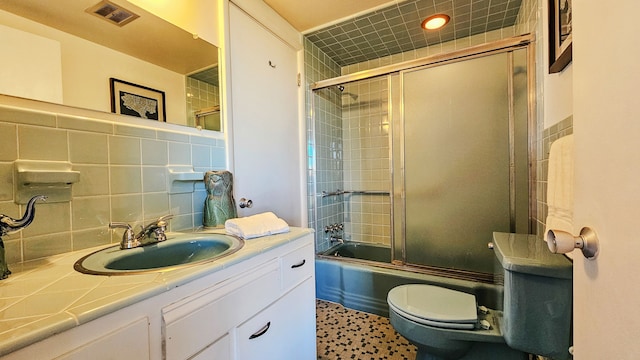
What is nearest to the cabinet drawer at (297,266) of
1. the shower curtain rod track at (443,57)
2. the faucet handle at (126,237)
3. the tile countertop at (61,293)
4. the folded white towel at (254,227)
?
the folded white towel at (254,227)

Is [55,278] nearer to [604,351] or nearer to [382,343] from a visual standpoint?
[604,351]

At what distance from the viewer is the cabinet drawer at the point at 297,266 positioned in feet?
3.46

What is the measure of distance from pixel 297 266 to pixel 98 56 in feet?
3.83

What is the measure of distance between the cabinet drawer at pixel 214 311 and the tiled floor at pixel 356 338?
0.82 m

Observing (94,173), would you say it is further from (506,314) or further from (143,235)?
(506,314)

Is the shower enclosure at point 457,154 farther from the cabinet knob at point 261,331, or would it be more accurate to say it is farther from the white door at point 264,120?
the cabinet knob at point 261,331

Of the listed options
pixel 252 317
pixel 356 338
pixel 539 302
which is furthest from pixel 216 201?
pixel 539 302

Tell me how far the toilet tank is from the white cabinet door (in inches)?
31.7

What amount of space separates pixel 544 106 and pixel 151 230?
6.66 ft

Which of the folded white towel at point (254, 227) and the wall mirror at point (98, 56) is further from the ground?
the wall mirror at point (98, 56)

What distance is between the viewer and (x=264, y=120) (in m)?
1.80

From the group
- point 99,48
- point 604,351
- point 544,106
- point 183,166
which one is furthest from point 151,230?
point 544,106

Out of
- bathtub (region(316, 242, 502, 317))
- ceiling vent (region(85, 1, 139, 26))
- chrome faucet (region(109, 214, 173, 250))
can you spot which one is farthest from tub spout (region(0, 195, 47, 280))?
bathtub (region(316, 242, 502, 317))

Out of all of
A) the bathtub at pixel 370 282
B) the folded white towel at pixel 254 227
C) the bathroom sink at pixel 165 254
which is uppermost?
the folded white towel at pixel 254 227
